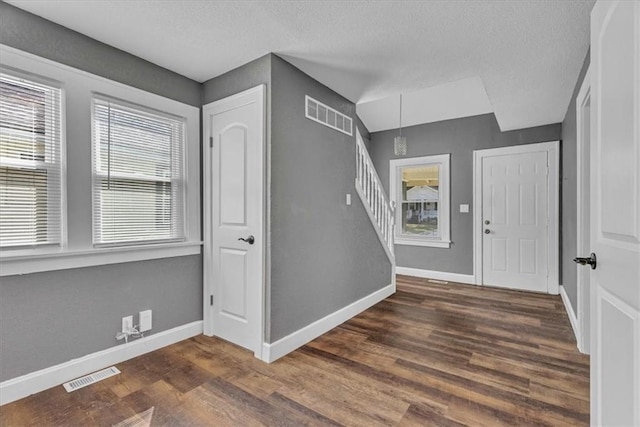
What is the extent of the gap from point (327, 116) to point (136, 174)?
5.77 ft

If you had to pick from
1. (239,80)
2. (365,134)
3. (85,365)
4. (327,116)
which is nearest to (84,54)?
(239,80)

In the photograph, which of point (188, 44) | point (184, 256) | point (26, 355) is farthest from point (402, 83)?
point (26, 355)

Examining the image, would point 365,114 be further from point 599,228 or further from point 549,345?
point 599,228

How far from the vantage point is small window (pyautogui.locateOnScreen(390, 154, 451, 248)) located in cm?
515

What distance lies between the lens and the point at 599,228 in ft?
4.13

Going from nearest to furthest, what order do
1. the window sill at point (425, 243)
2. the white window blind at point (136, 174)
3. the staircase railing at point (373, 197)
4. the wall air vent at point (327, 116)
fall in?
the white window blind at point (136, 174) → the wall air vent at point (327, 116) → the staircase railing at point (373, 197) → the window sill at point (425, 243)

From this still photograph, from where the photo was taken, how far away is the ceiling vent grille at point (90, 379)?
6.64 feet

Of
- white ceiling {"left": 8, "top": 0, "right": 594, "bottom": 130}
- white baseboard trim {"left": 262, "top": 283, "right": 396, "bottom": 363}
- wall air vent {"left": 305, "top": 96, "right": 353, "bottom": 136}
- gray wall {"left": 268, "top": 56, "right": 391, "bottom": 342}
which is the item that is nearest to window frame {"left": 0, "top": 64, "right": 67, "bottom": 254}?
white ceiling {"left": 8, "top": 0, "right": 594, "bottom": 130}

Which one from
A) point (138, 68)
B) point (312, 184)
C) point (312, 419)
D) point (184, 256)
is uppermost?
point (138, 68)

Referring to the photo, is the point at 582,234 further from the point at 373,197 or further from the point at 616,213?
the point at 373,197

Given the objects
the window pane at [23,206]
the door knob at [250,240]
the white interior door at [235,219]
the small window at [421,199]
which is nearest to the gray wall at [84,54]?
the white interior door at [235,219]

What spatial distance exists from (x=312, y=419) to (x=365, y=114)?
15.4 feet

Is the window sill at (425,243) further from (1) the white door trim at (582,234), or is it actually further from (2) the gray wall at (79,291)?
(2) the gray wall at (79,291)

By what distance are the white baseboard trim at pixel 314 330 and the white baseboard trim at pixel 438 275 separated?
5.43 feet
